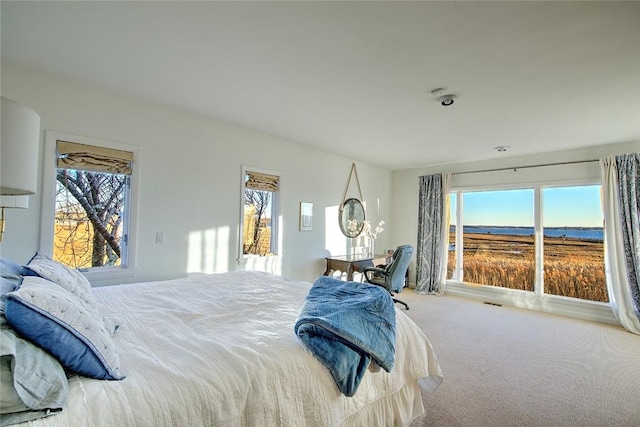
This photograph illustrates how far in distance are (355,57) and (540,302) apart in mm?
4706

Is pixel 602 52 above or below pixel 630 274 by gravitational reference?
above

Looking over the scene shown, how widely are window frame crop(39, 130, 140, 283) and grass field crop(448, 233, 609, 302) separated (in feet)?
16.8

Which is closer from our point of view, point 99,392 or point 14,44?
point 99,392

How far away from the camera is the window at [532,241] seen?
427 cm

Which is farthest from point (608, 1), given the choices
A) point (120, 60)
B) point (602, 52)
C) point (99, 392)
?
point (120, 60)

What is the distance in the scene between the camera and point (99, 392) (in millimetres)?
916

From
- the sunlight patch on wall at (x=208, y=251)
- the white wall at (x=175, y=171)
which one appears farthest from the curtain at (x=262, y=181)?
the sunlight patch on wall at (x=208, y=251)

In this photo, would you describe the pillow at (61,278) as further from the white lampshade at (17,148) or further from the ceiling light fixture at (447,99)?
the ceiling light fixture at (447,99)

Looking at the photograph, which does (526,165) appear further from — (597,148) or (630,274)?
(630,274)

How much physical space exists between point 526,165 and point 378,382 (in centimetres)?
469

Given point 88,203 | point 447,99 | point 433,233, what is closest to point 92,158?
point 88,203

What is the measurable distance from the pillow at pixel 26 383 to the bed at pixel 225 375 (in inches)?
1.4

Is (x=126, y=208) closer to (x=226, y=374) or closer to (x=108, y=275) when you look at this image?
(x=108, y=275)

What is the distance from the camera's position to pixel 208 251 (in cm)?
339
